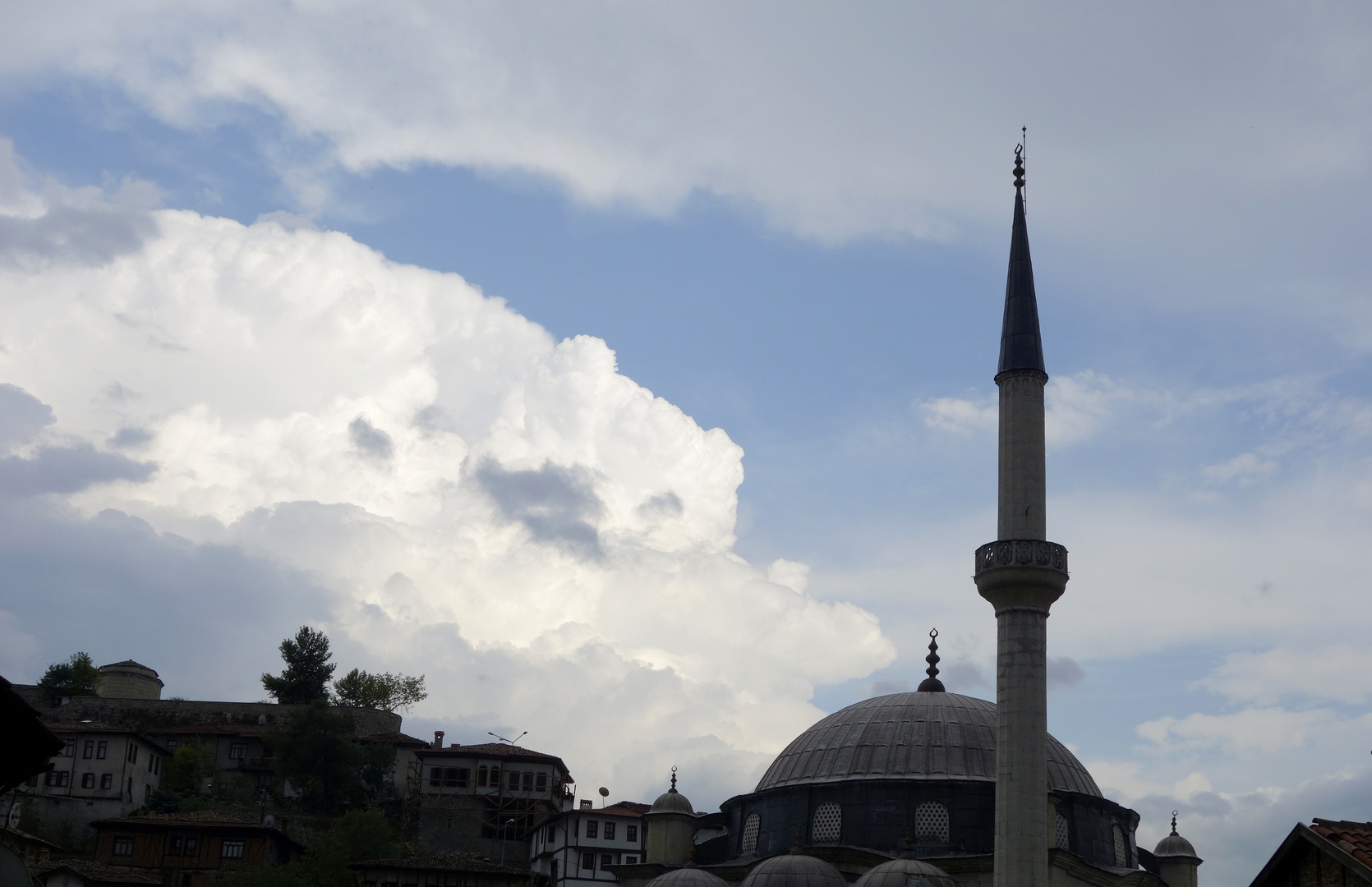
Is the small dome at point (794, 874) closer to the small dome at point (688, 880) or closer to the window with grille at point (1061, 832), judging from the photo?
→ the small dome at point (688, 880)

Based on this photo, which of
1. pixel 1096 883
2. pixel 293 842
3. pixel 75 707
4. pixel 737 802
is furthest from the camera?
pixel 75 707

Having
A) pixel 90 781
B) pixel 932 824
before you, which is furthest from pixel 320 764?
pixel 932 824

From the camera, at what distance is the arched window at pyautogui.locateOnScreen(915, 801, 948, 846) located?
36688 mm

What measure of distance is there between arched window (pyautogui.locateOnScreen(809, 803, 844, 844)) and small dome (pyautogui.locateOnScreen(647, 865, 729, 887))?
274 cm

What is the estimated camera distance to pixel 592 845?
52438 mm

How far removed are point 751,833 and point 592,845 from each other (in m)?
13.9

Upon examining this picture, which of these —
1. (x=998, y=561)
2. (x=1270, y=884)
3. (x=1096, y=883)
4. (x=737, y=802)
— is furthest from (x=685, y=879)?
(x=1270, y=884)

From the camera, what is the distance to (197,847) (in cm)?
4897

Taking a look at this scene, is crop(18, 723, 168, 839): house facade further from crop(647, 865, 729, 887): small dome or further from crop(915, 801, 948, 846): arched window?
crop(915, 801, 948, 846): arched window

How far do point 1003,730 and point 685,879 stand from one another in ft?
36.9

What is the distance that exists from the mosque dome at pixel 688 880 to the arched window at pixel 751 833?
3.01m

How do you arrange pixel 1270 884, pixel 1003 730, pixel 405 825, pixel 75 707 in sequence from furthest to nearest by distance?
pixel 75 707 < pixel 405 825 < pixel 1003 730 < pixel 1270 884

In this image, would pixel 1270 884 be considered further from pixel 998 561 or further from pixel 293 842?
pixel 293 842

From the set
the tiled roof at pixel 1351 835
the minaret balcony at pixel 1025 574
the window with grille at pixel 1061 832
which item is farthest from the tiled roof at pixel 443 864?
the tiled roof at pixel 1351 835
